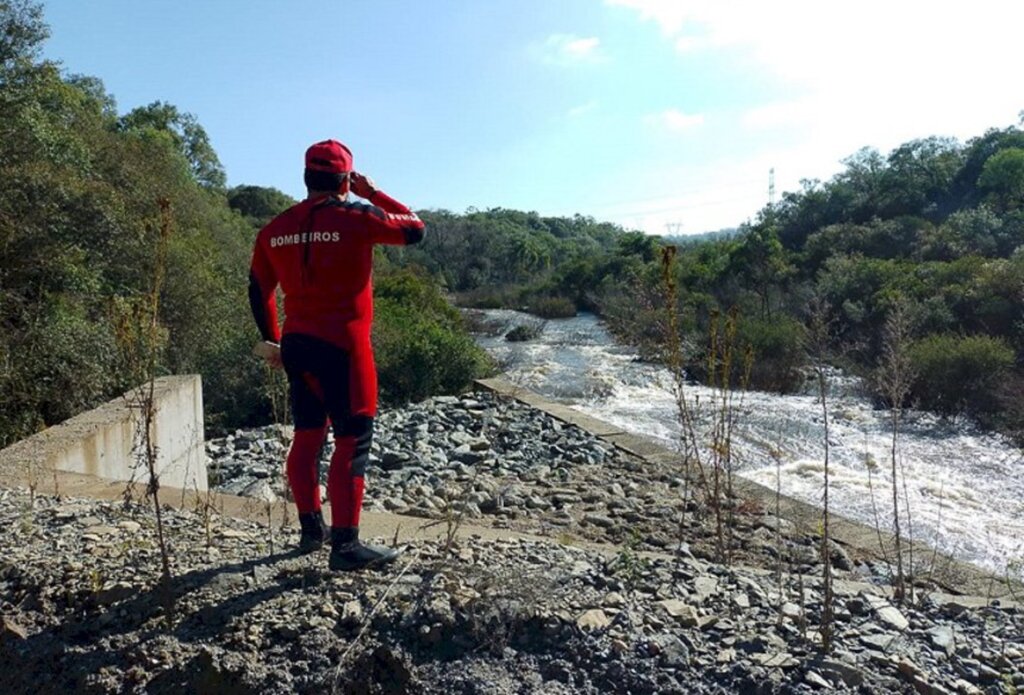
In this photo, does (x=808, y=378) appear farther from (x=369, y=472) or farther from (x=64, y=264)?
(x=64, y=264)

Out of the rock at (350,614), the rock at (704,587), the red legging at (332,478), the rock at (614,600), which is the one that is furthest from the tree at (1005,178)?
the rock at (350,614)

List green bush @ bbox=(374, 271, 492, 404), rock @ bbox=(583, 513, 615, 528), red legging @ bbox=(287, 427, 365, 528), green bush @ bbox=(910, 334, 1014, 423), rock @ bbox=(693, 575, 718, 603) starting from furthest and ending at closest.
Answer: green bush @ bbox=(910, 334, 1014, 423) < green bush @ bbox=(374, 271, 492, 404) < rock @ bbox=(583, 513, 615, 528) < red legging @ bbox=(287, 427, 365, 528) < rock @ bbox=(693, 575, 718, 603)

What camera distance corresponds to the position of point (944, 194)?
34594mm

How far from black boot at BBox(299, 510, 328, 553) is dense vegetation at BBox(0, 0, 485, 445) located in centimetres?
343

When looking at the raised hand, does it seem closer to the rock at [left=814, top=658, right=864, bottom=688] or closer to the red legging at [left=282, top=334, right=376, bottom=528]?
the red legging at [left=282, top=334, right=376, bottom=528]

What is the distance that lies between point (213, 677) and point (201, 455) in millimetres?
5526

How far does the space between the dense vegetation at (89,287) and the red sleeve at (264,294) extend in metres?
3.01

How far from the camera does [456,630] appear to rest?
281 centimetres

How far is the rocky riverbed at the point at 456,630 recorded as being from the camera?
8.71 ft

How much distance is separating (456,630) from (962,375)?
13.6 meters

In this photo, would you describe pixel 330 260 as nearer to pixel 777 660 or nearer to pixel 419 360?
pixel 777 660

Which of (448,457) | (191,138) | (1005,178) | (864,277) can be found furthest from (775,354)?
(191,138)

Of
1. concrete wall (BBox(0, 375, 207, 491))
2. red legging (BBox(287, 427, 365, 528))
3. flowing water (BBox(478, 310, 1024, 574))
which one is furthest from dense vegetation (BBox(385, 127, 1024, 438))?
concrete wall (BBox(0, 375, 207, 491))

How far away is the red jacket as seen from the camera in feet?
11.0
